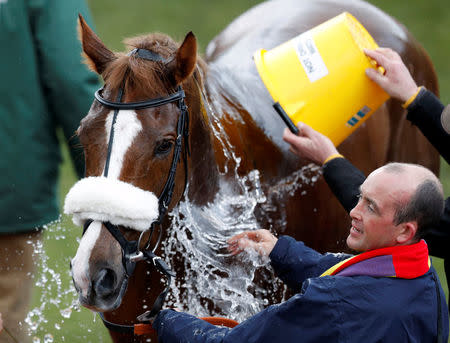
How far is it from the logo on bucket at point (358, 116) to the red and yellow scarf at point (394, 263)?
0.96 m

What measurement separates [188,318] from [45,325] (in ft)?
7.00

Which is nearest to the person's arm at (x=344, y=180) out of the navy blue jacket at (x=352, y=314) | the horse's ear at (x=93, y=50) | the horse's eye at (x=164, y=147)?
the navy blue jacket at (x=352, y=314)

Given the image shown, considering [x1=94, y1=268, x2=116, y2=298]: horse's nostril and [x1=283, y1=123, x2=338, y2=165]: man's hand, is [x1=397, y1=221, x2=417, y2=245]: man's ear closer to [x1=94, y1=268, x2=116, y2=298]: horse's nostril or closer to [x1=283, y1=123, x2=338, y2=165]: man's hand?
[x1=283, y1=123, x2=338, y2=165]: man's hand

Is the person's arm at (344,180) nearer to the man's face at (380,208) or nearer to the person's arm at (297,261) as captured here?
the person's arm at (297,261)

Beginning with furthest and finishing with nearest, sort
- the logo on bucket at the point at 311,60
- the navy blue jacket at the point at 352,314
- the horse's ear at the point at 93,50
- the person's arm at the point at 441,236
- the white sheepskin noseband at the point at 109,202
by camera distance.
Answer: the logo on bucket at the point at 311,60
the person's arm at the point at 441,236
the horse's ear at the point at 93,50
the white sheepskin noseband at the point at 109,202
the navy blue jacket at the point at 352,314

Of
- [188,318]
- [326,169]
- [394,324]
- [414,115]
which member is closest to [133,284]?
[188,318]

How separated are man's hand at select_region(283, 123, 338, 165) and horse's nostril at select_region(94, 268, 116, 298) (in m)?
1.08

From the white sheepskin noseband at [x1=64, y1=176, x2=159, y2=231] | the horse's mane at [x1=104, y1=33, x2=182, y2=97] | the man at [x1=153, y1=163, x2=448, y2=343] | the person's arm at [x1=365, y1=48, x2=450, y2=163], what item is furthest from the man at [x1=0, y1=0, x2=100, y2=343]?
the person's arm at [x1=365, y1=48, x2=450, y2=163]

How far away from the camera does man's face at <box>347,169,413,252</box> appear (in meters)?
2.07

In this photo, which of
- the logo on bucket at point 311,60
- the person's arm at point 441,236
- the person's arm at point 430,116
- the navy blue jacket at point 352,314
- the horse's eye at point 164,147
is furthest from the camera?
the person's arm at point 430,116

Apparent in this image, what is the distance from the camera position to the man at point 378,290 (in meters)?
1.97

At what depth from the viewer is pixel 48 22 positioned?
2770mm

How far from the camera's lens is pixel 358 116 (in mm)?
2932

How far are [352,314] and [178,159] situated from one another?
0.86m
